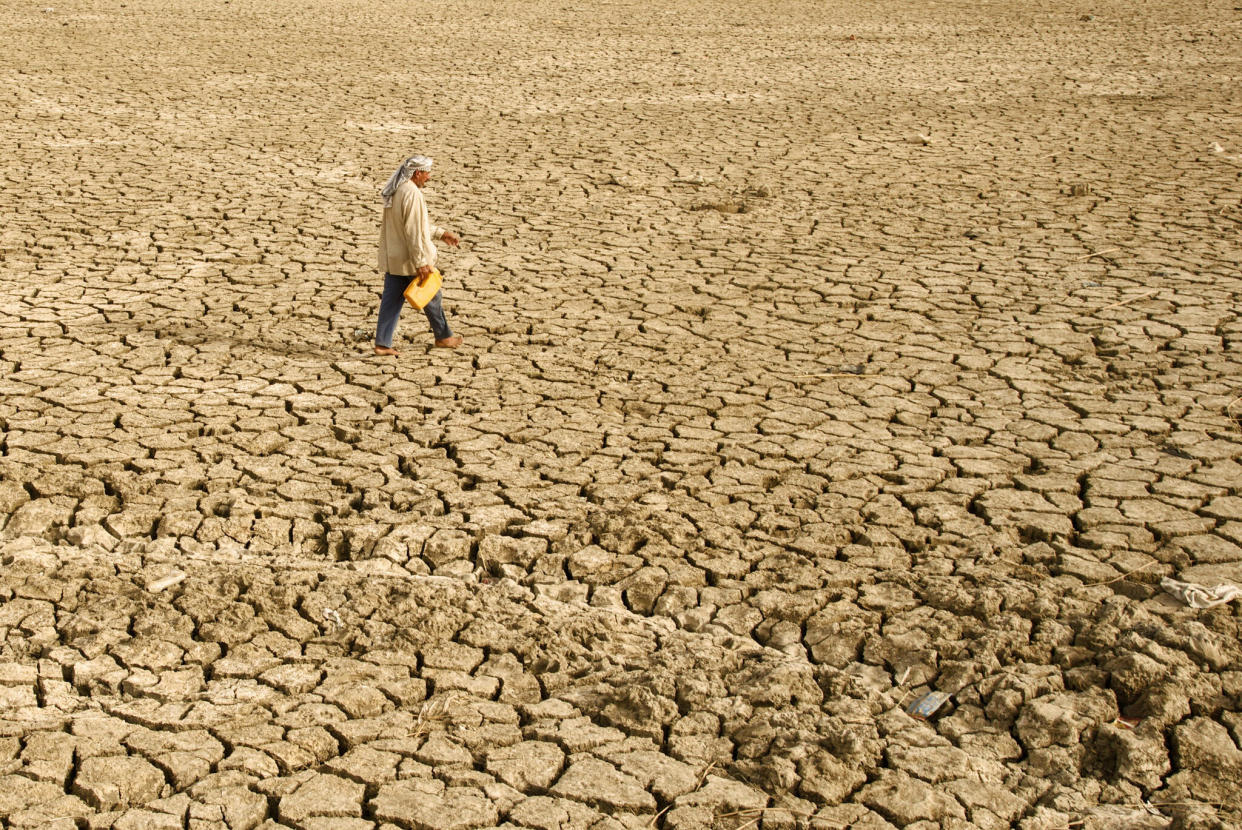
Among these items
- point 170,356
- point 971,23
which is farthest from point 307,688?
point 971,23

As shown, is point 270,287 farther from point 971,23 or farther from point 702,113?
point 971,23

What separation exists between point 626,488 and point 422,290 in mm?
1927

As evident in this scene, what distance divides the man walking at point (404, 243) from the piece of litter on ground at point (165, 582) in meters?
2.52

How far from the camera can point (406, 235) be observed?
680 cm

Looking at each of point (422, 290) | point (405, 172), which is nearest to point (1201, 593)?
point (422, 290)

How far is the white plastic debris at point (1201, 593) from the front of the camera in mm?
4504

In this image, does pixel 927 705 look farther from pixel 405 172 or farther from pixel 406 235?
pixel 405 172

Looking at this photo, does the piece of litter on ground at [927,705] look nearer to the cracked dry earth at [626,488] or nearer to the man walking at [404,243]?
the cracked dry earth at [626,488]

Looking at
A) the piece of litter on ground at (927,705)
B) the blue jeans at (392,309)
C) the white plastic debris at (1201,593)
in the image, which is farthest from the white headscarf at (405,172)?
the white plastic debris at (1201,593)

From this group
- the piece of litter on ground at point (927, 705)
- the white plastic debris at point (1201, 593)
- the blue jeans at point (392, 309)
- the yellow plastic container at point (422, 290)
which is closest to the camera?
the piece of litter on ground at point (927, 705)

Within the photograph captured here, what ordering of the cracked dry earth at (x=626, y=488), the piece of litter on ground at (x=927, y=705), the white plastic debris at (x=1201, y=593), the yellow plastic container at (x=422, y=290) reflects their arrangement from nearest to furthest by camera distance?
the cracked dry earth at (x=626, y=488)
the piece of litter on ground at (x=927, y=705)
the white plastic debris at (x=1201, y=593)
the yellow plastic container at (x=422, y=290)

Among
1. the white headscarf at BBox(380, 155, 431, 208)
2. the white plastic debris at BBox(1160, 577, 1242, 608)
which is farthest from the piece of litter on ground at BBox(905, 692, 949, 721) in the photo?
the white headscarf at BBox(380, 155, 431, 208)

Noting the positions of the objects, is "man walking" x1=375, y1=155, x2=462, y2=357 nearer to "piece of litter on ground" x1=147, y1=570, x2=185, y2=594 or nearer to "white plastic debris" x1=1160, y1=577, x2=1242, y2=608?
"piece of litter on ground" x1=147, y1=570, x2=185, y2=594

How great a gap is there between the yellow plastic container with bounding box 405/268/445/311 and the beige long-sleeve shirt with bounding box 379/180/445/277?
9 cm
